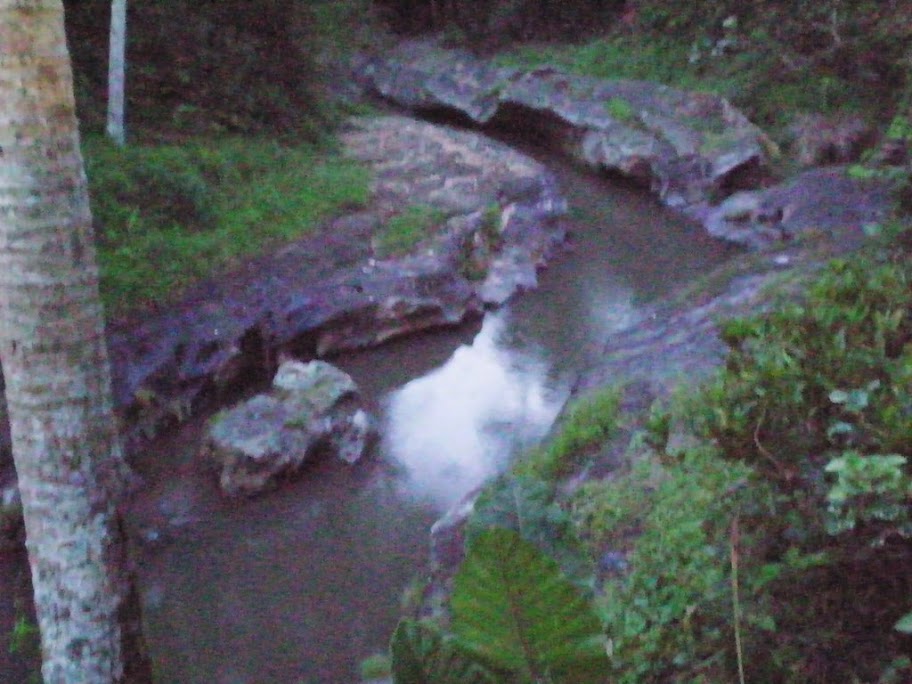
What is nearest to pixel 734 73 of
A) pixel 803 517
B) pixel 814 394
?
pixel 814 394

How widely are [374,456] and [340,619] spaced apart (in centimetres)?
168

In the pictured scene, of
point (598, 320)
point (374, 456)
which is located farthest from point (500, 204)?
point (374, 456)

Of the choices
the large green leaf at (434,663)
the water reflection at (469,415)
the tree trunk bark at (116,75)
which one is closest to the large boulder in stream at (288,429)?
the water reflection at (469,415)

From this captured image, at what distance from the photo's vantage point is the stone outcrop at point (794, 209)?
9223 mm

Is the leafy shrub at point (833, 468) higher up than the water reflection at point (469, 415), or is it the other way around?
the leafy shrub at point (833, 468)

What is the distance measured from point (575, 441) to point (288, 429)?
7.29 feet

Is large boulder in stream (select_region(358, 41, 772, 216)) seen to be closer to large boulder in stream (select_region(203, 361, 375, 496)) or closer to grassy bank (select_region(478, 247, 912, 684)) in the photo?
large boulder in stream (select_region(203, 361, 375, 496))

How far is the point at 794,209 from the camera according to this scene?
1000 cm

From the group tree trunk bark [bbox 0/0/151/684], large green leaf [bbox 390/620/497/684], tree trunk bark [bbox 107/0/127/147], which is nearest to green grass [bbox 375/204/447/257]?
tree trunk bark [bbox 107/0/127/147]

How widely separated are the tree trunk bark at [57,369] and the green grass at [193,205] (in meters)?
4.10

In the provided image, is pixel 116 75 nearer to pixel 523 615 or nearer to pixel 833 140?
pixel 833 140

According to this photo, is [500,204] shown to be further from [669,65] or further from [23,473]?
[23,473]

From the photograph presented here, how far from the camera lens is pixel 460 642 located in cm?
208

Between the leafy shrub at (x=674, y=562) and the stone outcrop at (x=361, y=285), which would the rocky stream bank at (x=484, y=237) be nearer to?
the stone outcrop at (x=361, y=285)
